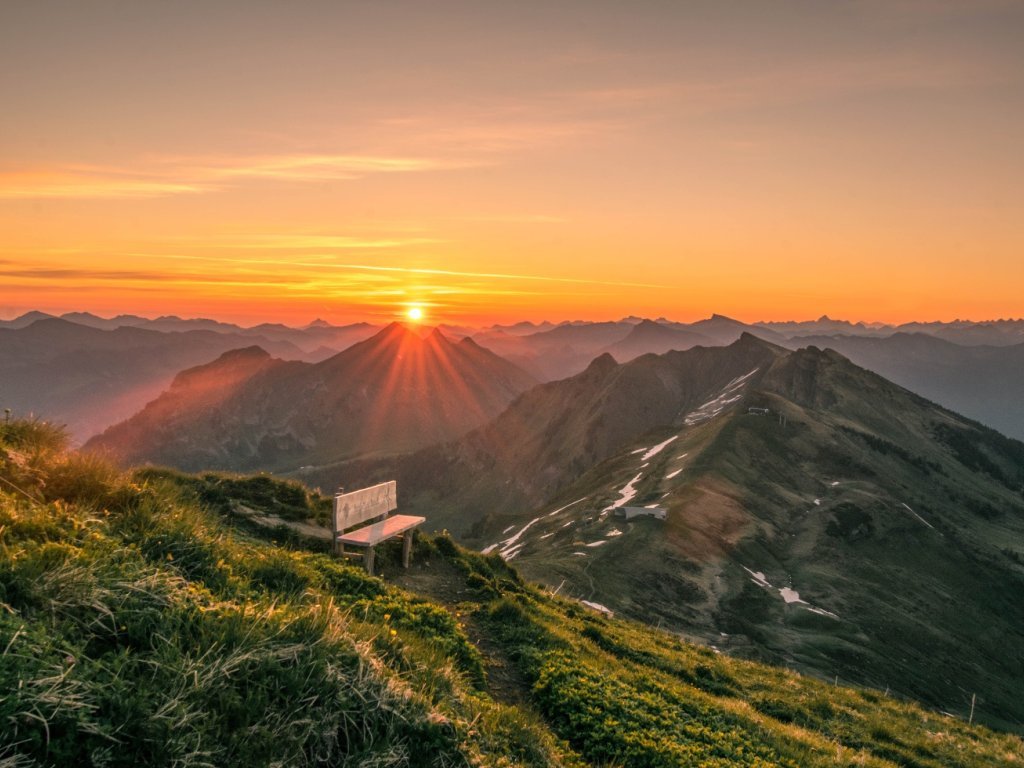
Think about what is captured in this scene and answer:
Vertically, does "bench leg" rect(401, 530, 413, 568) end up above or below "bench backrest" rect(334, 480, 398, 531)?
below

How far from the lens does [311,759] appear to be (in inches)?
206

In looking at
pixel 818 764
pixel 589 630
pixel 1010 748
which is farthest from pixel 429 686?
pixel 1010 748

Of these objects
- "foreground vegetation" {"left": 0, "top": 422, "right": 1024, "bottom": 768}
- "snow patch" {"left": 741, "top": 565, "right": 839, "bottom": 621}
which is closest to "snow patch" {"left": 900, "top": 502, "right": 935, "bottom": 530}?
"snow patch" {"left": 741, "top": 565, "right": 839, "bottom": 621}

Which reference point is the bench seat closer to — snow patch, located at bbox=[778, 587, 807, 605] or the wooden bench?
the wooden bench

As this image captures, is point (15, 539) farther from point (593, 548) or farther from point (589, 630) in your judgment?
point (593, 548)

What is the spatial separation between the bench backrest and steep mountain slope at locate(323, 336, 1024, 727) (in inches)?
1601

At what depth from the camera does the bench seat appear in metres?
13.7

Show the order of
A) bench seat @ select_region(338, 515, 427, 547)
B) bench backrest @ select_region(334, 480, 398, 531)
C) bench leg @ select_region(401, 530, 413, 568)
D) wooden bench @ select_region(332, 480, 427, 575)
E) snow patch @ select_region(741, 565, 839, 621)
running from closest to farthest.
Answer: bench seat @ select_region(338, 515, 427, 547)
wooden bench @ select_region(332, 480, 427, 575)
bench backrest @ select_region(334, 480, 398, 531)
bench leg @ select_region(401, 530, 413, 568)
snow patch @ select_region(741, 565, 839, 621)

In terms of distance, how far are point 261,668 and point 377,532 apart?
876 cm

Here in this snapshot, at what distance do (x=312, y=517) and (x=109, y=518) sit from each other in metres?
9.08

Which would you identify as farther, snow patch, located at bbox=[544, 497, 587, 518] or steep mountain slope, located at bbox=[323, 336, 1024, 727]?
snow patch, located at bbox=[544, 497, 587, 518]

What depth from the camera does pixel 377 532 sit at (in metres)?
14.2

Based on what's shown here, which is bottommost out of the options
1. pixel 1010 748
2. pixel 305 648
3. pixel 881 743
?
pixel 1010 748

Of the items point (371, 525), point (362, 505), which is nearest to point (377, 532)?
point (371, 525)
